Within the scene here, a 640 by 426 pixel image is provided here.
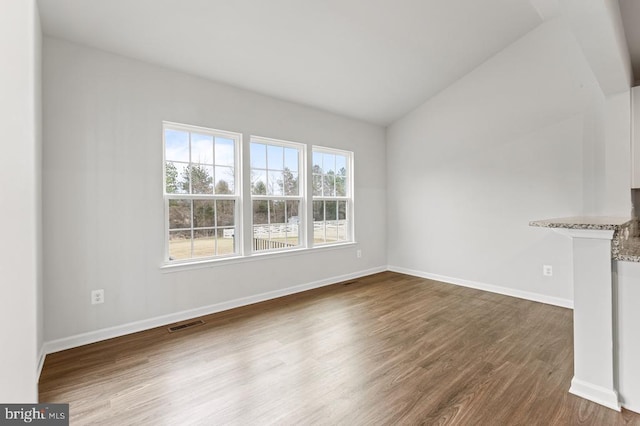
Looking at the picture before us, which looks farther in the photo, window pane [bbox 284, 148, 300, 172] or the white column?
window pane [bbox 284, 148, 300, 172]

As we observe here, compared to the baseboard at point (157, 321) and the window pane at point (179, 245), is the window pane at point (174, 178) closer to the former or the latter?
the window pane at point (179, 245)

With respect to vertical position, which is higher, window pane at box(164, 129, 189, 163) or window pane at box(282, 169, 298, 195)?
window pane at box(164, 129, 189, 163)

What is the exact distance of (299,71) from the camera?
3.45 metres

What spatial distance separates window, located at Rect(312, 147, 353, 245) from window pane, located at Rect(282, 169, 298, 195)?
35cm

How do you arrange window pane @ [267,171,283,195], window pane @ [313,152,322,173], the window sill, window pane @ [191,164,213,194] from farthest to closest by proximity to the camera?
window pane @ [313,152,322,173]
window pane @ [267,171,283,195]
window pane @ [191,164,213,194]
the window sill

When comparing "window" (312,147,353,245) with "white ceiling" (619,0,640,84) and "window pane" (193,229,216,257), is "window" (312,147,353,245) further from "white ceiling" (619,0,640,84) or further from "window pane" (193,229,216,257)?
"white ceiling" (619,0,640,84)

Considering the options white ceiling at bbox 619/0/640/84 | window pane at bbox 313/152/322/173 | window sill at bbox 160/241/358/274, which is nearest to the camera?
white ceiling at bbox 619/0/640/84

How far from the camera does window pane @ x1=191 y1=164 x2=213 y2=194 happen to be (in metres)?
3.26

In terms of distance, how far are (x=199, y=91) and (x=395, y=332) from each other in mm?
3262

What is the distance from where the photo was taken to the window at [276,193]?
3771 millimetres

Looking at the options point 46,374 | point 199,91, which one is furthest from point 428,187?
point 46,374

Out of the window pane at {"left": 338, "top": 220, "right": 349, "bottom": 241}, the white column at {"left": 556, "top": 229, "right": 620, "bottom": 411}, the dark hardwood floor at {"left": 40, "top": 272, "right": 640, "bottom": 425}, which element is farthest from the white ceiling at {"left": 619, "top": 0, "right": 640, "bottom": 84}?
the window pane at {"left": 338, "top": 220, "right": 349, "bottom": 241}
